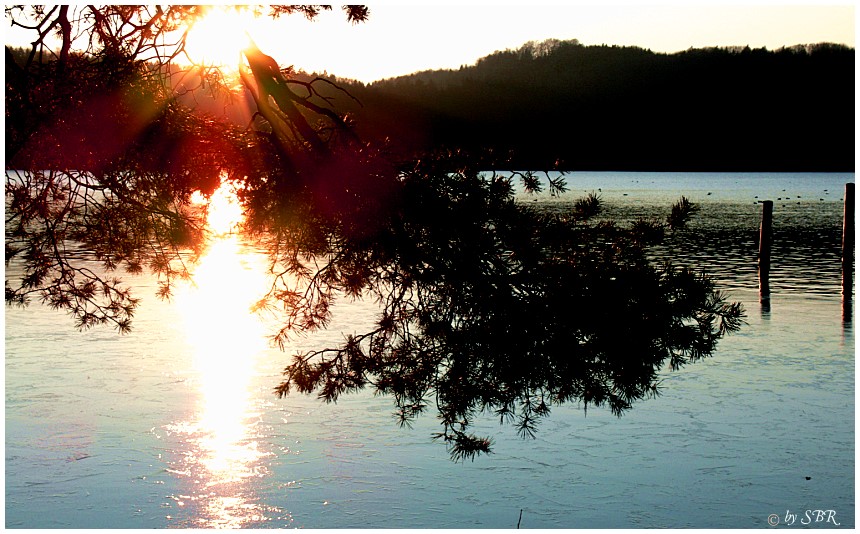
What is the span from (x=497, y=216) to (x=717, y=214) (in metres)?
42.2

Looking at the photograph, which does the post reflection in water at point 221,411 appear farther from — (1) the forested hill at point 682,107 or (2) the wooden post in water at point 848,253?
(1) the forested hill at point 682,107

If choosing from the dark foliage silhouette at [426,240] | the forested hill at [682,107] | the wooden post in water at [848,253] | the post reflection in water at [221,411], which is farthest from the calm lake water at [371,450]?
the forested hill at [682,107]

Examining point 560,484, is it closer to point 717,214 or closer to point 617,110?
point 717,214

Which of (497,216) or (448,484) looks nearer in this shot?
(497,216)

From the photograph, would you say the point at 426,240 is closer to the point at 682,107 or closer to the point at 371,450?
the point at 371,450

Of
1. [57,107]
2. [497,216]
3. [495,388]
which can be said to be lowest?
[495,388]

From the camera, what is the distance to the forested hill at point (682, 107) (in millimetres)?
74312

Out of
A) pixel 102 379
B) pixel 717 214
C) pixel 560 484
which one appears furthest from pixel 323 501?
pixel 717 214

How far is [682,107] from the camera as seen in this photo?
88250 millimetres

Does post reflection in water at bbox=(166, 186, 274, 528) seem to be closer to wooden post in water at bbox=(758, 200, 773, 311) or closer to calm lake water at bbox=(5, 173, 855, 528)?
calm lake water at bbox=(5, 173, 855, 528)

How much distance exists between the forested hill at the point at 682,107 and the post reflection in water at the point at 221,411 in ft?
165

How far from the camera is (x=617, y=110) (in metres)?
78.5

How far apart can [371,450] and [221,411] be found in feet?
6.59

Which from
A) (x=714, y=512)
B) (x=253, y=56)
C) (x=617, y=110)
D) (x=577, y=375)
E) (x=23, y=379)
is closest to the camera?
(x=577, y=375)
